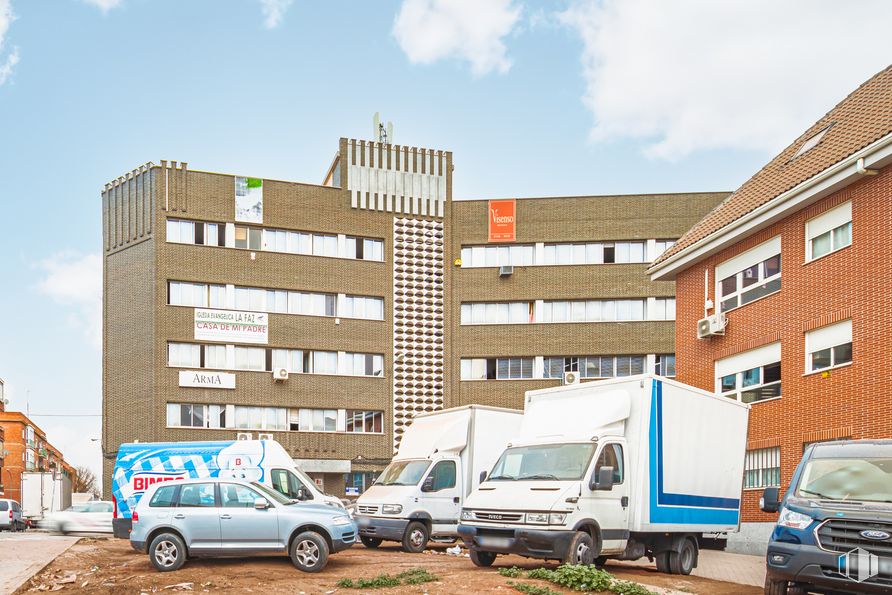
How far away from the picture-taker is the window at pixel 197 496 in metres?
16.3

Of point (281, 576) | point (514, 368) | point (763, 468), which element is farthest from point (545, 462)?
point (514, 368)

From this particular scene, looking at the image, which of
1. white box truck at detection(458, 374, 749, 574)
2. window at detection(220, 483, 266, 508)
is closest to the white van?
window at detection(220, 483, 266, 508)

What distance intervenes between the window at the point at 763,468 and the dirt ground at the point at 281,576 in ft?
22.0

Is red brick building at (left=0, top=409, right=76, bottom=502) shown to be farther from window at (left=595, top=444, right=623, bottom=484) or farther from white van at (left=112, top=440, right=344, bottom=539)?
window at (left=595, top=444, right=623, bottom=484)

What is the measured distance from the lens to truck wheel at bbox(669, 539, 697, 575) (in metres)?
16.9

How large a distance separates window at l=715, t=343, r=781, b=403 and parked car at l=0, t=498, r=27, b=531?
31.3 m

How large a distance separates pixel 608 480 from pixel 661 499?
152cm

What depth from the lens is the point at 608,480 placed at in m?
15.1

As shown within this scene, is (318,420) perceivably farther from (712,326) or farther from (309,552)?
(309,552)

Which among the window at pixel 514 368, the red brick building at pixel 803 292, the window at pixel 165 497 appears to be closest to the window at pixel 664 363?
the window at pixel 514 368

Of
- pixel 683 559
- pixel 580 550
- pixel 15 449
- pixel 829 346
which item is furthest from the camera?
pixel 15 449

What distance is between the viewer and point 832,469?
1217cm

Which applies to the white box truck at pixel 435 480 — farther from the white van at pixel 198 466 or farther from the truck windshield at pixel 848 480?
the truck windshield at pixel 848 480

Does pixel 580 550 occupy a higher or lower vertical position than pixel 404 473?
lower
